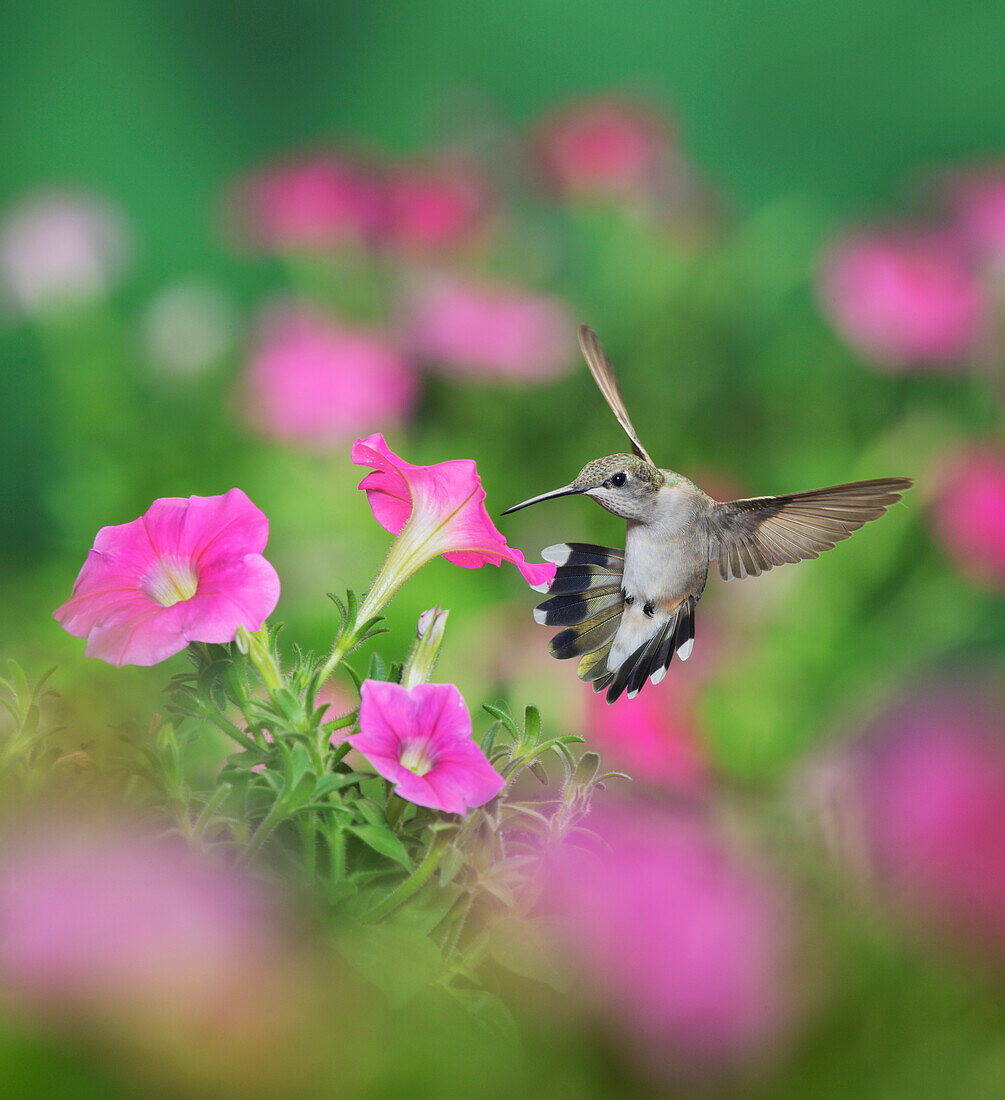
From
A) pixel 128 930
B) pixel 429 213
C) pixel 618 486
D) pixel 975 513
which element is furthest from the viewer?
pixel 429 213

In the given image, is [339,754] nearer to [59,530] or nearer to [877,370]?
[877,370]

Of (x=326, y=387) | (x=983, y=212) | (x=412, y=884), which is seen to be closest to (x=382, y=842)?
(x=412, y=884)

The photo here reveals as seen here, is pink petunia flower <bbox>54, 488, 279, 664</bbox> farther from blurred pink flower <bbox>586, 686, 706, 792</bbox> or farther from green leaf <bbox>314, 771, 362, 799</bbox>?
blurred pink flower <bbox>586, 686, 706, 792</bbox>

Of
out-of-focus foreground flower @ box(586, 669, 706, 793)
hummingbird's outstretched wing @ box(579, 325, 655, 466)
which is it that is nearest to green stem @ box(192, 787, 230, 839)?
hummingbird's outstretched wing @ box(579, 325, 655, 466)

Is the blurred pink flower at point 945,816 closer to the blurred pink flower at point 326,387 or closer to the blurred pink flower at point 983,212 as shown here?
the blurred pink flower at point 326,387

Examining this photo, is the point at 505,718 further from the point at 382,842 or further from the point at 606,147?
the point at 606,147

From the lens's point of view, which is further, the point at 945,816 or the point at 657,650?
the point at 657,650

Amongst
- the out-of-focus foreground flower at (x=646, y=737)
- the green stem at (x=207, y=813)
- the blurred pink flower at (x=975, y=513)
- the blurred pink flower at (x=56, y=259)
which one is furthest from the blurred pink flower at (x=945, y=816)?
the blurred pink flower at (x=56, y=259)
